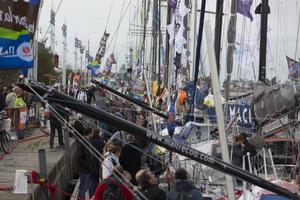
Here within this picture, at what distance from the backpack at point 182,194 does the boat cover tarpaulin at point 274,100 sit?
6.84 feet

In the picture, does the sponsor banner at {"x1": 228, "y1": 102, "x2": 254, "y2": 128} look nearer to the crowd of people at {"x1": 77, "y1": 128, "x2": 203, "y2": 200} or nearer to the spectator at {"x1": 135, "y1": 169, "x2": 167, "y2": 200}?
the crowd of people at {"x1": 77, "y1": 128, "x2": 203, "y2": 200}

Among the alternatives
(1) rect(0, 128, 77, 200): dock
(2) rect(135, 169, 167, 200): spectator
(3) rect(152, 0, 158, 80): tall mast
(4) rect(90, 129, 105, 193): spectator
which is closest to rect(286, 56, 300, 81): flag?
(2) rect(135, 169, 167, 200): spectator

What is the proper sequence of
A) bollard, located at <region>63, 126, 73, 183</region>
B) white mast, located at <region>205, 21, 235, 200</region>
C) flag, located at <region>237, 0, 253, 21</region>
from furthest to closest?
1. bollard, located at <region>63, 126, 73, 183</region>
2. flag, located at <region>237, 0, 253, 21</region>
3. white mast, located at <region>205, 21, 235, 200</region>

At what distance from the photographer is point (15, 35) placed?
5.11 m

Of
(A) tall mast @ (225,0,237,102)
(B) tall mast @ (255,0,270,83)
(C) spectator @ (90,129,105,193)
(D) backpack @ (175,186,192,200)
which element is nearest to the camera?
(D) backpack @ (175,186,192,200)

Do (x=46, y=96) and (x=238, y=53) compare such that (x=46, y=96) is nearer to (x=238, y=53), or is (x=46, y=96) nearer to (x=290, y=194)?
(x=290, y=194)

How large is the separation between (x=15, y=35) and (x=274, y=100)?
13.3 feet

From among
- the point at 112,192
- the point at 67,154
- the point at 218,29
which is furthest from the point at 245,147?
the point at 67,154

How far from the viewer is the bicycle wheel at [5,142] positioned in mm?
13219

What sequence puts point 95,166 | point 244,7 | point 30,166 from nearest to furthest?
1. point 95,166
2. point 30,166
3. point 244,7

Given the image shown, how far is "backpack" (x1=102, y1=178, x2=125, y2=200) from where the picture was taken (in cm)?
654

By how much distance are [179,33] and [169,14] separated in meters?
4.63

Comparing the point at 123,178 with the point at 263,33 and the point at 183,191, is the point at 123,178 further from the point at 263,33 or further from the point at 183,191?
the point at 263,33

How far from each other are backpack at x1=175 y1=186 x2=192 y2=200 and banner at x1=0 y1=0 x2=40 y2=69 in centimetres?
238
